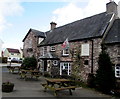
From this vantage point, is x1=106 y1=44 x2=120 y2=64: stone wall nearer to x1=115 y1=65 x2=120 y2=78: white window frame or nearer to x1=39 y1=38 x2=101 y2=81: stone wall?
x1=115 y1=65 x2=120 y2=78: white window frame

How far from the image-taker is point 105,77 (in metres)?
13.3

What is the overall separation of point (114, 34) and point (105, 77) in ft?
19.3

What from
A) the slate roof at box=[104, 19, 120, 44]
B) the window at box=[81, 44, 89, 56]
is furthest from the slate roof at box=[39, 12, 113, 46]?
the window at box=[81, 44, 89, 56]

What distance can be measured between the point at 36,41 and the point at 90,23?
10.8m

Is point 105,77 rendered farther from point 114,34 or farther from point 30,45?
A: point 30,45

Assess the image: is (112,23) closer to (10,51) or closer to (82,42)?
(82,42)

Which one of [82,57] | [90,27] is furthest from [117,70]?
[90,27]

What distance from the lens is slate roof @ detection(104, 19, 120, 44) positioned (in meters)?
15.8

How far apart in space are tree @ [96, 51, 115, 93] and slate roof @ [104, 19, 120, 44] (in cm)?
275

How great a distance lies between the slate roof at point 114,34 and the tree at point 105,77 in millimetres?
2749

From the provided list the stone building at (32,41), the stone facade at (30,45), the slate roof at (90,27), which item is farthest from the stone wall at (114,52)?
the stone facade at (30,45)

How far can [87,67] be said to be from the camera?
686 inches

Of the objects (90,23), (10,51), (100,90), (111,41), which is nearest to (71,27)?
(90,23)

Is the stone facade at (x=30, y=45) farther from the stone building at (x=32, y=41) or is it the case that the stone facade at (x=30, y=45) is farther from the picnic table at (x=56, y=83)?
the picnic table at (x=56, y=83)
